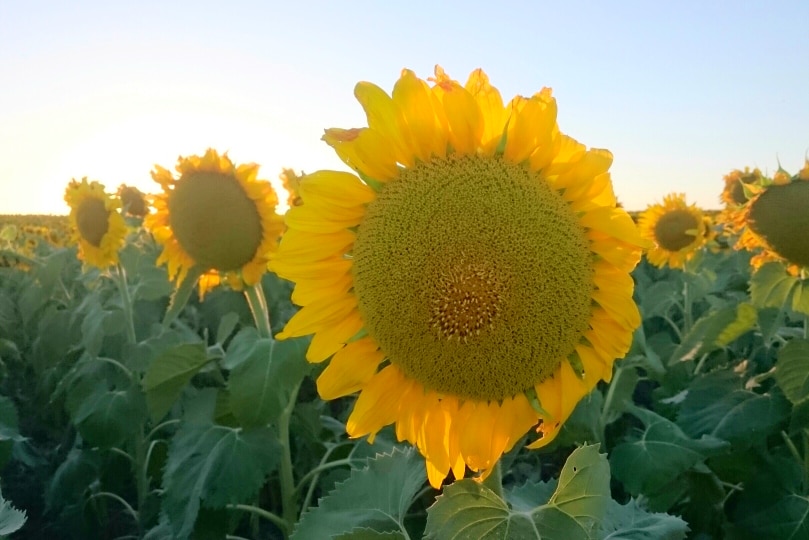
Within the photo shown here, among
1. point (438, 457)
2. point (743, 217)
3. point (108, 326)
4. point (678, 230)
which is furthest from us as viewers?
point (678, 230)

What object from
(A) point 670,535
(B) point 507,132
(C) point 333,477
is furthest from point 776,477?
(B) point 507,132

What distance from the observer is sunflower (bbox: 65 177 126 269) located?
180 inches

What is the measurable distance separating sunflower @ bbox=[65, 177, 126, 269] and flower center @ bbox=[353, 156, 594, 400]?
3603 millimetres

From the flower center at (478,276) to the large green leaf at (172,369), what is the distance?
1720mm

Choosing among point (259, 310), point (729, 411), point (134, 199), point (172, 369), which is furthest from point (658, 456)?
point (134, 199)

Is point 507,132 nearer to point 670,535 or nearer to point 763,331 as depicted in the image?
point 670,535

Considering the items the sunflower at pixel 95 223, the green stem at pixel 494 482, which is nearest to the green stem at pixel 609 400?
the green stem at pixel 494 482

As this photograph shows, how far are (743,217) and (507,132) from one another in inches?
90.3

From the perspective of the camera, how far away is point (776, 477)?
277 cm

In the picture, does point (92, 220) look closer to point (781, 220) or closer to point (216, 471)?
point (216, 471)

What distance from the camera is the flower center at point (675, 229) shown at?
6.27 m

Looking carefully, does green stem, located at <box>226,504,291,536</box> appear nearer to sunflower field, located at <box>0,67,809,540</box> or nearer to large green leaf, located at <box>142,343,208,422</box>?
sunflower field, located at <box>0,67,809,540</box>

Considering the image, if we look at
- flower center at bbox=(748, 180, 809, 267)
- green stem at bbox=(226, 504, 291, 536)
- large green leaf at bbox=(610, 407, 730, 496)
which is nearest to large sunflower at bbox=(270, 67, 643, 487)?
large green leaf at bbox=(610, 407, 730, 496)

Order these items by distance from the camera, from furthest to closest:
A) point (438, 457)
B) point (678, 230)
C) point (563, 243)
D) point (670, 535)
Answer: point (678, 230)
point (670, 535)
point (438, 457)
point (563, 243)
